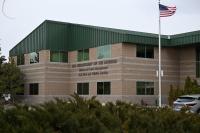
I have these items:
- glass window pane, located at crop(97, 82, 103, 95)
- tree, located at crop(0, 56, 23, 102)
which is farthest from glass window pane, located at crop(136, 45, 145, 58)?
tree, located at crop(0, 56, 23, 102)

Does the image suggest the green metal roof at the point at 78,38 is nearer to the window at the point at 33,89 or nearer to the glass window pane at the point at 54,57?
the glass window pane at the point at 54,57

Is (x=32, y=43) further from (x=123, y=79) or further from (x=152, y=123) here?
(x=152, y=123)

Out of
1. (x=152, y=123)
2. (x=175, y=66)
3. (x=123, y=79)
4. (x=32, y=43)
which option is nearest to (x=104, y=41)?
(x=123, y=79)

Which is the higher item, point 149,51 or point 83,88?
point 149,51

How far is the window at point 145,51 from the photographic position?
Result: 47531mm

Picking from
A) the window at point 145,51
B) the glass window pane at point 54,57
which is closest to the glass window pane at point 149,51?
the window at point 145,51

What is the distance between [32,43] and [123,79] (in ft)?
56.3

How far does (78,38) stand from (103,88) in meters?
8.35

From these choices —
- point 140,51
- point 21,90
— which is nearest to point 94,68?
point 140,51

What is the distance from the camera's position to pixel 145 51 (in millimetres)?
47875

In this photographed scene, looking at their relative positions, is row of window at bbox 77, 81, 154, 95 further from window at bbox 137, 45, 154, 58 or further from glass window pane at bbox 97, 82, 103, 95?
window at bbox 137, 45, 154, 58

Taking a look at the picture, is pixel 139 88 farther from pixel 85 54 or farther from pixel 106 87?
pixel 85 54

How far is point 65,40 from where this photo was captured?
182ft

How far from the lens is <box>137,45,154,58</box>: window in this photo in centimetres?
4753
